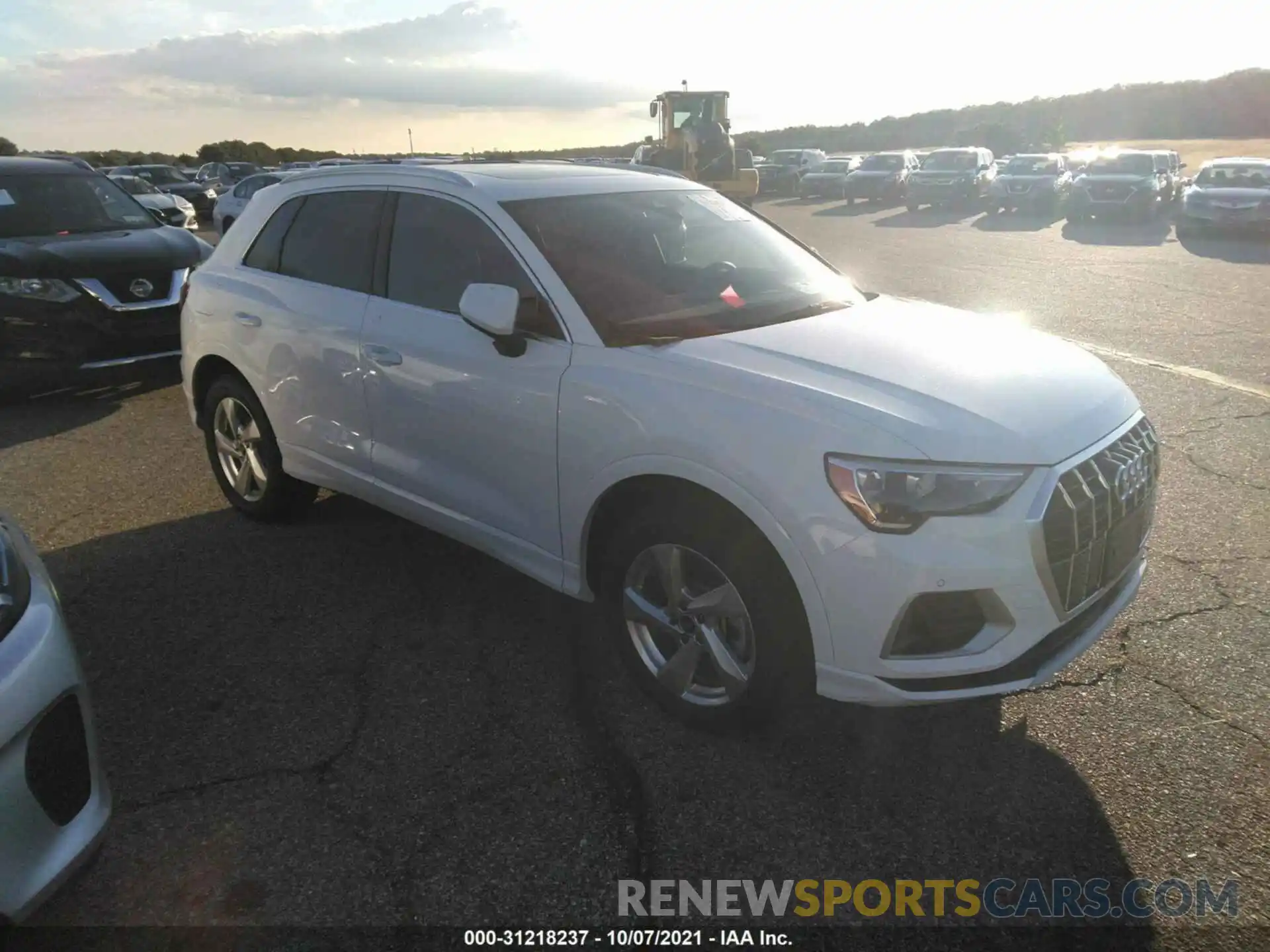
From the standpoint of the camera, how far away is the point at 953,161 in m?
27.1

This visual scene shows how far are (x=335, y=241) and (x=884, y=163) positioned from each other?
28.8 m

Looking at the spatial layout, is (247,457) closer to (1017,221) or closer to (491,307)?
(491,307)

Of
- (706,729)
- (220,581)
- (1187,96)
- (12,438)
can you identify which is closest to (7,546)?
(220,581)

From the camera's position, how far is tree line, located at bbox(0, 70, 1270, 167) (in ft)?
214

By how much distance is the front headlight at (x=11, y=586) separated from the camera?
86.7 inches

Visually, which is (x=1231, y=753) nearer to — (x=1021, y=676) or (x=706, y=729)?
(x=1021, y=676)

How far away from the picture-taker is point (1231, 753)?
9.75 feet

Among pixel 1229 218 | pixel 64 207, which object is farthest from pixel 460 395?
pixel 1229 218

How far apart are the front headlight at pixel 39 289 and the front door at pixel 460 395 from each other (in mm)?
4676

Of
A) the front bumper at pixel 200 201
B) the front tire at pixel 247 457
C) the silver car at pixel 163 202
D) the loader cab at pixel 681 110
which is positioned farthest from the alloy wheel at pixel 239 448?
the front bumper at pixel 200 201

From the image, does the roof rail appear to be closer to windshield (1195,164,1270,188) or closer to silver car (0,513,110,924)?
silver car (0,513,110,924)

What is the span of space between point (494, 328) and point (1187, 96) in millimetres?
108259

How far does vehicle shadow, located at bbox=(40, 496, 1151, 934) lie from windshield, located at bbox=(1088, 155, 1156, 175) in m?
22.6

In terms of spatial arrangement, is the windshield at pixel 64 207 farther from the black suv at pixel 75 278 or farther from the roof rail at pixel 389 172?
the roof rail at pixel 389 172
